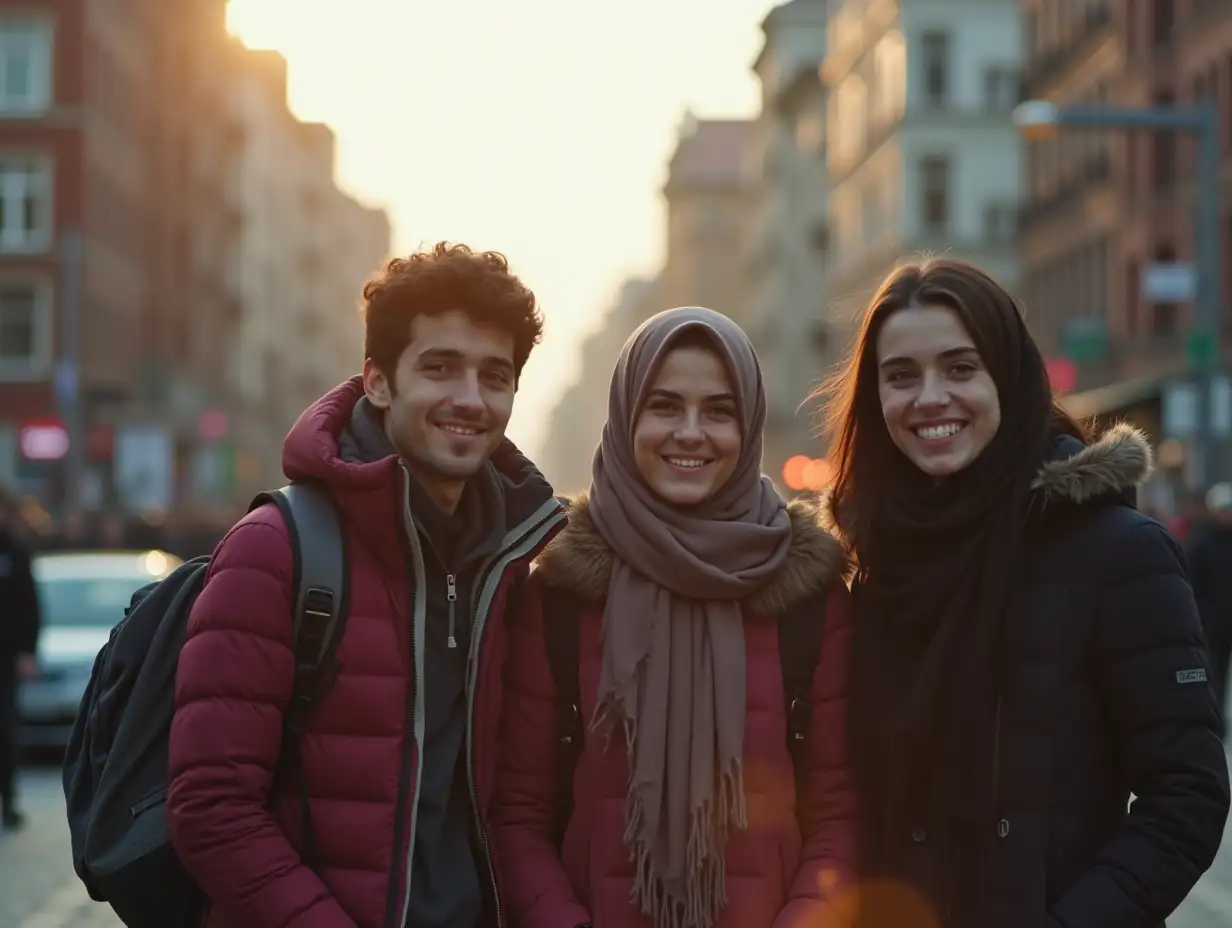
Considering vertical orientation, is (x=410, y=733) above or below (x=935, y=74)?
below

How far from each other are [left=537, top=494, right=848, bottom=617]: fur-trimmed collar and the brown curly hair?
46 centimetres

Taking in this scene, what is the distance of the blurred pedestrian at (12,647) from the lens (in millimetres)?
13211

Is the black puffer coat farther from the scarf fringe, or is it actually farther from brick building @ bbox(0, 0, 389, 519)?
brick building @ bbox(0, 0, 389, 519)

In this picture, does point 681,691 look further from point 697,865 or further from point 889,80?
point 889,80

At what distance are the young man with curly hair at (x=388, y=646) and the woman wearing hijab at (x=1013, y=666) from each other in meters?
0.79

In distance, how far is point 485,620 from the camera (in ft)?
14.4

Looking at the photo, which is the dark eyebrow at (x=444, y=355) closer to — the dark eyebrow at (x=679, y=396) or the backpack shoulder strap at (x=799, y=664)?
the dark eyebrow at (x=679, y=396)

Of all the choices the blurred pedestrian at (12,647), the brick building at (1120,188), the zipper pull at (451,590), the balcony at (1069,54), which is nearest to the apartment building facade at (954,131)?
the brick building at (1120,188)

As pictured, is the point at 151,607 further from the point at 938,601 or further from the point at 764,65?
the point at 764,65

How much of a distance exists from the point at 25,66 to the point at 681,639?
183ft

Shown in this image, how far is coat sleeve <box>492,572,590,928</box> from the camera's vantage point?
4.47 metres

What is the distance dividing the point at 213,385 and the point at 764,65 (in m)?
36.9

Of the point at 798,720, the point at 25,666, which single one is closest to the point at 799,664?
the point at 798,720

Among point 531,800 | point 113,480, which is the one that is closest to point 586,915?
point 531,800
